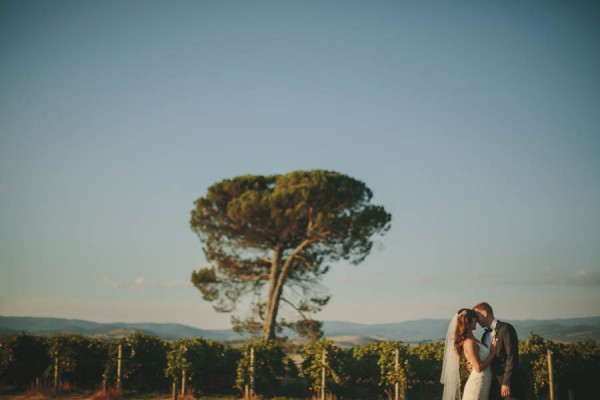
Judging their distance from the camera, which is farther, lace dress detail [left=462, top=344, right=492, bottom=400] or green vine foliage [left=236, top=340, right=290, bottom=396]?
green vine foliage [left=236, top=340, right=290, bottom=396]

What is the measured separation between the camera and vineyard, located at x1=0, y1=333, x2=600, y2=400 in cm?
1195

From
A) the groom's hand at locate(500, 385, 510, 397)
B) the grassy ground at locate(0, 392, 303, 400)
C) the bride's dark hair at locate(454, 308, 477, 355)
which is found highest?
the bride's dark hair at locate(454, 308, 477, 355)

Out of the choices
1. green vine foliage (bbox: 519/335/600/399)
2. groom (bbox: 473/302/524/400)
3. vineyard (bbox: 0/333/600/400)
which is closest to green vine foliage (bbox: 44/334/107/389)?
vineyard (bbox: 0/333/600/400)

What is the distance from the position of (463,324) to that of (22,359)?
14.9 m

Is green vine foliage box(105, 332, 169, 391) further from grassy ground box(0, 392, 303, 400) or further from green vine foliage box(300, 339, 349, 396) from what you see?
green vine foliage box(300, 339, 349, 396)

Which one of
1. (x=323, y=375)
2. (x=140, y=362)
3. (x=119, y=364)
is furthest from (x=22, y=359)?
(x=323, y=375)

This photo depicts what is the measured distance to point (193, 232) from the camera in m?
24.1

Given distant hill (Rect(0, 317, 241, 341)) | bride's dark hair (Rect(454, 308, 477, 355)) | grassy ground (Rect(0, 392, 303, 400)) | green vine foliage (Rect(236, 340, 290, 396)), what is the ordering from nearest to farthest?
bride's dark hair (Rect(454, 308, 477, 355)) < green vine foliage (Rect(236, 340, 290, 396)) < grassy ground (Rect(0, 392, 303, 400)) < distant hill (Rect(0, 317, 241, 341))

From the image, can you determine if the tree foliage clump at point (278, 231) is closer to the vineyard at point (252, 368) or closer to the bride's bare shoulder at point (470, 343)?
the vineyard at point (252, 368)

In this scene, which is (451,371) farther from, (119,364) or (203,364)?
(119,364)

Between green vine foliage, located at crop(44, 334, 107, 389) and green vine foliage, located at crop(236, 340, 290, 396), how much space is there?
16.1 ft

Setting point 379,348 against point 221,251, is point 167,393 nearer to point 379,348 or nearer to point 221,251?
point 379,348

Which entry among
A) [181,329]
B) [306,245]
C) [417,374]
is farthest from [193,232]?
[181,329]

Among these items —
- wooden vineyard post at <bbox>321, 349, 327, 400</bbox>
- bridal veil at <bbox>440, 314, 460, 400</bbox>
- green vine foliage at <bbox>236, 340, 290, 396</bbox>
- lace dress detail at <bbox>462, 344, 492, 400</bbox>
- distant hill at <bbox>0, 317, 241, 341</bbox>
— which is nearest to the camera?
lace dress detail at <bbox>462, 344, 492, 400</bbox>
